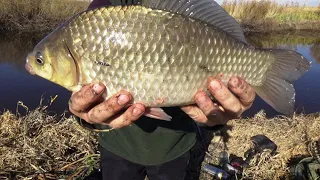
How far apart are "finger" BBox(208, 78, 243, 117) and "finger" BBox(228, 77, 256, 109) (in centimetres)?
2

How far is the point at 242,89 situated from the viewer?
138cm

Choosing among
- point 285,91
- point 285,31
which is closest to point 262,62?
point 285,91

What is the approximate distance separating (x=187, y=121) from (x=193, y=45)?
66cm

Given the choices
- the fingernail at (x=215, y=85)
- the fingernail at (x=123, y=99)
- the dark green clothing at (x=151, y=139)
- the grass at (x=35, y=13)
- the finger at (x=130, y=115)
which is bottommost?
the grass at (x=35, y=13)

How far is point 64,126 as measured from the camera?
3178 mm

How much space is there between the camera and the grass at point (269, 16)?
52.5 feet

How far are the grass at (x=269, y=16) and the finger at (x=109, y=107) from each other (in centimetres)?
1485

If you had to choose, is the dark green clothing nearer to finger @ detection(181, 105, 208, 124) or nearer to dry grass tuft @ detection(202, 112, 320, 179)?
finger @ detection(181, 105, 208, 124)

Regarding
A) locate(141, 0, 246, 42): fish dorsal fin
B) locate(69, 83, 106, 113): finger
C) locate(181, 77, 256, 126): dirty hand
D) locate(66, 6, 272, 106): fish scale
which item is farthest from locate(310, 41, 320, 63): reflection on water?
locate(69, 83, 106, 113): finger

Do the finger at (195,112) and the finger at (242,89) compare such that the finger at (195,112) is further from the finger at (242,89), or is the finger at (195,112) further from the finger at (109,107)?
the finger at (109,107)

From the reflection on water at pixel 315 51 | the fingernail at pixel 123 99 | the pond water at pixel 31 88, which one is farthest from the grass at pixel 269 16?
the fingernail at pixel 123 99

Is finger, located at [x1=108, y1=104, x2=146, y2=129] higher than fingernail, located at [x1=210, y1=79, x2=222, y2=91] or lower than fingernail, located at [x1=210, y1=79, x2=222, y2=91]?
lower

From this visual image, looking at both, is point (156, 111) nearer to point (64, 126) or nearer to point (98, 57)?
point (98, 57)

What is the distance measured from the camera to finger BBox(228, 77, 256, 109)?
1.35 metres
